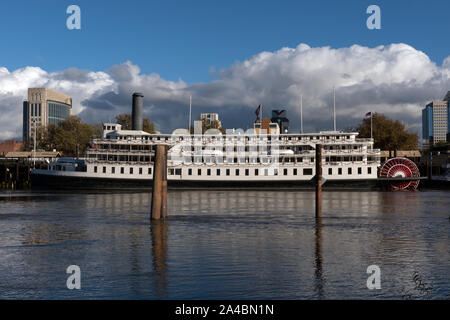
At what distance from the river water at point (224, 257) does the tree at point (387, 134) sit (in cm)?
6529

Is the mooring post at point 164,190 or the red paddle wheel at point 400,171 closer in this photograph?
the mooring post at point 164,190

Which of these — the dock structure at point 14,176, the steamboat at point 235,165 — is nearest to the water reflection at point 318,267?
the steamboat at point 235,165

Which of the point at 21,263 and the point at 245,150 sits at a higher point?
the point at 245,150

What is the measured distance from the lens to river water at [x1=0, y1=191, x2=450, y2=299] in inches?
389

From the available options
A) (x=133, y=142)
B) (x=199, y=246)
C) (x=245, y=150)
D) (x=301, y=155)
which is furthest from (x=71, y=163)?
(x=199, y=246)

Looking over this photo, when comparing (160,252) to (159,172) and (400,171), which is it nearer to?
(159,172)

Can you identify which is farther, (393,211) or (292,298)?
(393,211)

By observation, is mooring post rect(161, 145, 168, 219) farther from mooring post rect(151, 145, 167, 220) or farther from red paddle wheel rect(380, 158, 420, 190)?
red paddle wheel rect(380, 158, 420, 190)

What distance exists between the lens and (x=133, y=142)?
194ft

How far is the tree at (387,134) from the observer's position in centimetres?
8600

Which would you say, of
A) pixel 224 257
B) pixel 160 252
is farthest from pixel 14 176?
pixel 224 257

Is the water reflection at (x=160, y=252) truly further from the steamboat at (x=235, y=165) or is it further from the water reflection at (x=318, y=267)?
the steamboat at (x=235, y=165)
